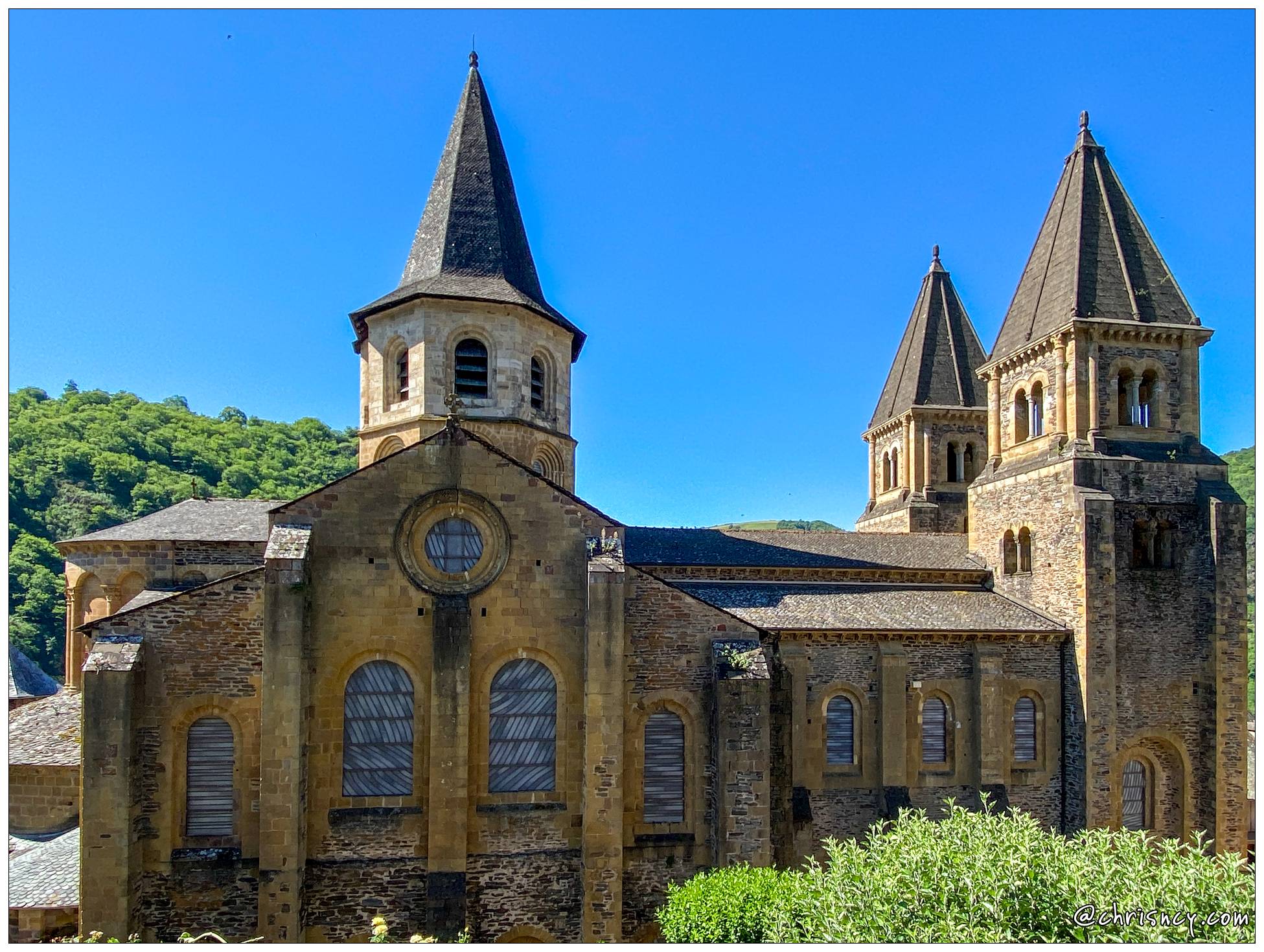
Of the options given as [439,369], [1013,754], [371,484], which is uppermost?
[439,369]

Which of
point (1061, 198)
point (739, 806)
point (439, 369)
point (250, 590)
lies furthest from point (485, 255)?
point (1061, 198)

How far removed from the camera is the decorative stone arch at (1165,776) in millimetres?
21688

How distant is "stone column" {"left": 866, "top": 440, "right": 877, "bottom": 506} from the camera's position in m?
37.9

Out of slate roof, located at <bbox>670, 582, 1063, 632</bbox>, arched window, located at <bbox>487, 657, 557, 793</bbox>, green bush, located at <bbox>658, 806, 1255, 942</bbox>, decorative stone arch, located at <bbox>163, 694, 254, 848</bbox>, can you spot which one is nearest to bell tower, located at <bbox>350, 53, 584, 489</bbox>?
slate roof, located at <bbox>670, 582, 1063, 632</bbox>

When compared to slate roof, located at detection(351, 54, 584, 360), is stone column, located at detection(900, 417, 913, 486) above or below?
below

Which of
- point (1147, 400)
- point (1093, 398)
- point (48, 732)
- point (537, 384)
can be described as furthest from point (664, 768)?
point (1147, 400)

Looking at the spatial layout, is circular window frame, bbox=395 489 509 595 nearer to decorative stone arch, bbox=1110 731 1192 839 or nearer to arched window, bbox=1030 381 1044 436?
arched window, bbox=1030 381 1044 436

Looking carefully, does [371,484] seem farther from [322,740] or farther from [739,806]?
[739,806]

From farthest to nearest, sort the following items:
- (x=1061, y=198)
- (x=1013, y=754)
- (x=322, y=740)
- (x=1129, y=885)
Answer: (x=1061, y=198)
(x=1013, y=754)
(x=322, y=740)
(x=1129, y=885)

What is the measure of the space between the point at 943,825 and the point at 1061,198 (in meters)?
22.0

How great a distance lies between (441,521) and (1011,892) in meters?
12.0

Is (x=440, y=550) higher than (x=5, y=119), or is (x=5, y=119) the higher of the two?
(x=5, y=119)

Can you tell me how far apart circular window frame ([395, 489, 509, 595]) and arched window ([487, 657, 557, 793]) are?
1988 millimetres

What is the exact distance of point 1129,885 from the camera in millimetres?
9984
